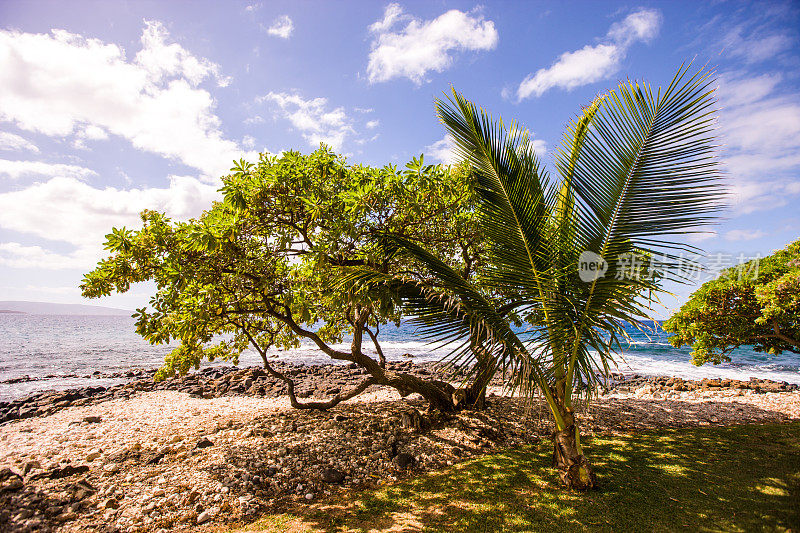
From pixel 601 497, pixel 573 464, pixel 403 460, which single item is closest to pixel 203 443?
pixel 403 460

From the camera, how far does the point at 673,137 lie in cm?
427

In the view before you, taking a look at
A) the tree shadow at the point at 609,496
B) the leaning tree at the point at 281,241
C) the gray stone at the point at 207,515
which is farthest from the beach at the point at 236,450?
the leaning tree at the point at 281,241

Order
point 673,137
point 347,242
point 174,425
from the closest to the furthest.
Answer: point 673,137, point 347,242, point 174,425

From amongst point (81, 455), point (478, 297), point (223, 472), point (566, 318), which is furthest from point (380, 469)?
point (81, 455)

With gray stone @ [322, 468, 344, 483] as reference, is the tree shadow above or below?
above

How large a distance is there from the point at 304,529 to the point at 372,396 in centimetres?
738

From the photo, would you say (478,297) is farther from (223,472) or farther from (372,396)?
(372,396)

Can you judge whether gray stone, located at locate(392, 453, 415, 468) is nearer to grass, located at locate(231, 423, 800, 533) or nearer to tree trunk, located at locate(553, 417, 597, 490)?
grass, located at locate(231, 423, 800, 533)

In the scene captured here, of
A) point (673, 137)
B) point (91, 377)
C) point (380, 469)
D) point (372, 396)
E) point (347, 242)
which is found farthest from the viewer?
point (91, 377)

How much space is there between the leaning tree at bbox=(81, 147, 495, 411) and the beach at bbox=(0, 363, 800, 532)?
1.79 m

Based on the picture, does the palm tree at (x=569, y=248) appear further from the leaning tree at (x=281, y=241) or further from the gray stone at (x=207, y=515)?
the gray stone at (x=207, y=515)

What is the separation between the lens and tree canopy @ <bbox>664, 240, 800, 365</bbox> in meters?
9.32

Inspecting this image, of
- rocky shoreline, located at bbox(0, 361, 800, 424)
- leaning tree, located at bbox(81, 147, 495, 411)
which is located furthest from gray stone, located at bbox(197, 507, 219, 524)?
rocky shoreline, located at bbox(0, 361, 800, 424)

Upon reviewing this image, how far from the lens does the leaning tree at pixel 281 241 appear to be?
5.79 meters
